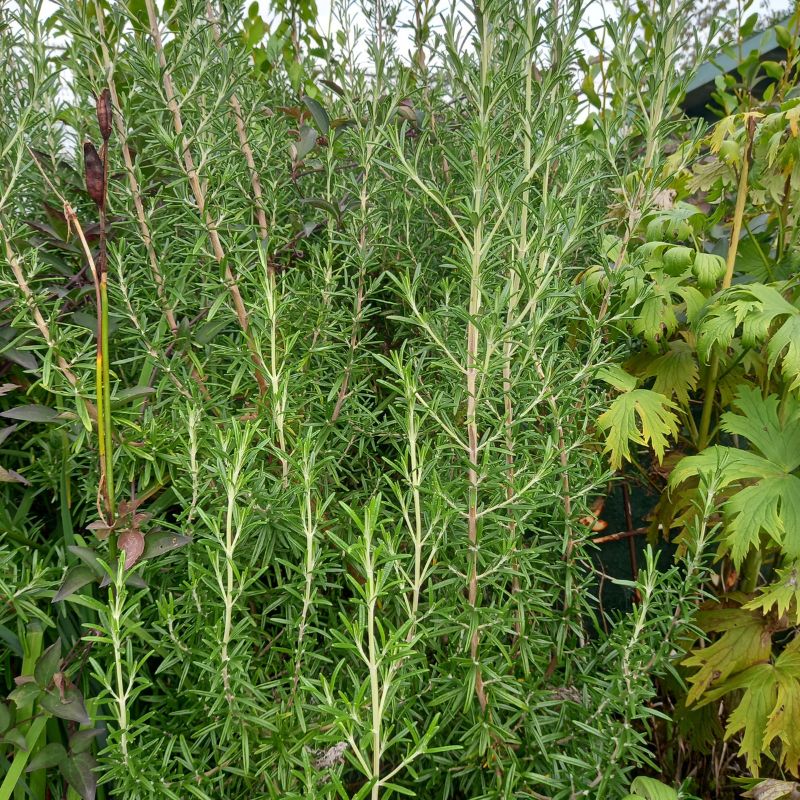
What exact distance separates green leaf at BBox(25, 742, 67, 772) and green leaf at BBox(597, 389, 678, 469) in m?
1.31

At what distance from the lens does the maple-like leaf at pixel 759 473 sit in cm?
160

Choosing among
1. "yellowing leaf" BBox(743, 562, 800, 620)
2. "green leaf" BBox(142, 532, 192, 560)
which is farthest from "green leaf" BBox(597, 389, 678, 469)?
"green leaf" BBox(142, 532, 192, 560)

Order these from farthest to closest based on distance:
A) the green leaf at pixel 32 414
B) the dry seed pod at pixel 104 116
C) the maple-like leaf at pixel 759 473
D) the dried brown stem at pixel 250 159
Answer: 1. the dried brown stem at pixel 250 159
2. the maple-like leaf at pixel 759 473
3. the green leaf at pixel 32 414
4. the dry seed pod at pixel 104 116

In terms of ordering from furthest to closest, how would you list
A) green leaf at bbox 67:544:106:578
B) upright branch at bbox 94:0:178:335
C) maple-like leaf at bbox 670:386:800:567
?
maple-like leaf at bbox 670:386:800:567
upright branch at bbox 94:0:178:335
green leaf at bbox 67:544:106:578

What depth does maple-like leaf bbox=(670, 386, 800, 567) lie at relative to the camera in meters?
1.60

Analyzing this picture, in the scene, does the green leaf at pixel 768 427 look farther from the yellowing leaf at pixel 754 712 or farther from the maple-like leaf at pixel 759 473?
the yellowing leaf at pixel 754 712

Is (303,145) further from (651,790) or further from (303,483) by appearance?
(651,790)

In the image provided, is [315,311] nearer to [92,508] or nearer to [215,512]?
[215,512]

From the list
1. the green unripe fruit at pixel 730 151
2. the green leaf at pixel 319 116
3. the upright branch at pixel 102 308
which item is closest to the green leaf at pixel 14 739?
the upright branch at pixel 102 308

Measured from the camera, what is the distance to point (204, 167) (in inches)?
59.5

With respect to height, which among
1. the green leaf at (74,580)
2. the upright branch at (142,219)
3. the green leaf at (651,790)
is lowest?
the green leaf at (651,790)

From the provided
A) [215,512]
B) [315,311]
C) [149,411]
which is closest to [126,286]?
[149,411]

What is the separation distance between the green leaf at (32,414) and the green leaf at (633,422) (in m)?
1.23

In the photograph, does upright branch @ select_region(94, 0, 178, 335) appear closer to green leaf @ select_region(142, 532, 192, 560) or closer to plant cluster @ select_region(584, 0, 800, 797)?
green leaf @ select_region(142, 532, 192, 560)
